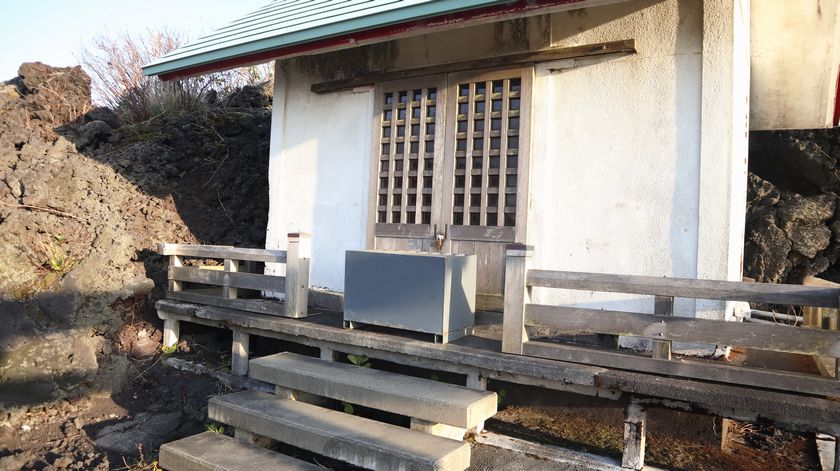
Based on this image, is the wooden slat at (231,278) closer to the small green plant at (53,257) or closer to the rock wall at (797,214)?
the small green plant at (53,257)

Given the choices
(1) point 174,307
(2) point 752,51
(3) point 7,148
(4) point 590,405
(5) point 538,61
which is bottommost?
(4) point 590,405

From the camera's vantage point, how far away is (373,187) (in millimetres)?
6074

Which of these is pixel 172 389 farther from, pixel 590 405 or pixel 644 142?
pixel 644 142

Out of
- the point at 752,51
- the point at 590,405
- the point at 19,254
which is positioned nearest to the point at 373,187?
the point at 590,405

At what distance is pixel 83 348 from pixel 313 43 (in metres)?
3.94

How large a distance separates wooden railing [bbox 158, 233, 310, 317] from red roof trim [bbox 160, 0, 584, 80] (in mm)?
1899

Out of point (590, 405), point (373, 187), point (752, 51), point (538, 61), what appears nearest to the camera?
point (590, 405)

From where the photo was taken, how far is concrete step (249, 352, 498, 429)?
12.6ft

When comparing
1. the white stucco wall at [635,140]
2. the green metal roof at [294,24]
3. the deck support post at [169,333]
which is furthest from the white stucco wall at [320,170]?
the deck support post at [169,333]

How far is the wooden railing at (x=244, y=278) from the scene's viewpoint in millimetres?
5520

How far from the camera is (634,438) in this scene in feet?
12.6

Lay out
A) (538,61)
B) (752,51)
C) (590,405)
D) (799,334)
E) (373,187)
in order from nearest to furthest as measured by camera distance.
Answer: (799,334) < (590,405) < (538,61) < (373,187) < (752,51)

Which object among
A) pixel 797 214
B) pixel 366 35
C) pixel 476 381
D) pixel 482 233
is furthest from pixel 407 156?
pixel 797 214

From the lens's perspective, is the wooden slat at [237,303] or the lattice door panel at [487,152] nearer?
the lattice door panel at [487,152]
